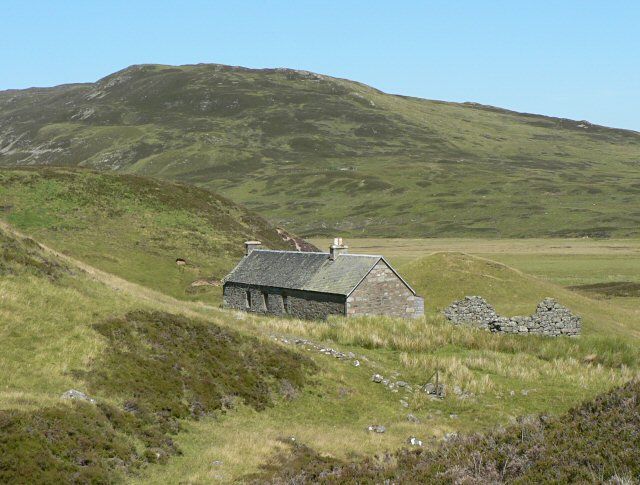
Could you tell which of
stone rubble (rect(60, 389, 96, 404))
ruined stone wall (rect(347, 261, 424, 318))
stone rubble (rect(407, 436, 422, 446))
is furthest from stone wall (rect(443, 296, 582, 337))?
stone rubble (rect(60, 389, 96, 404))

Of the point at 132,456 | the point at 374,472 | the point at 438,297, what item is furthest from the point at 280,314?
the point at 374,472

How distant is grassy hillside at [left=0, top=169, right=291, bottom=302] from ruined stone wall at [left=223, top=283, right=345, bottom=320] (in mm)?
2761

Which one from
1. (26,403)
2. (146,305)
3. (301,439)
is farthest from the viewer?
(146,305)

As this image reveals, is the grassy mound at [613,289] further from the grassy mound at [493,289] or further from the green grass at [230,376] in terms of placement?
the green grass at [230,376]

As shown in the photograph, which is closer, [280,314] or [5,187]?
[280,314]

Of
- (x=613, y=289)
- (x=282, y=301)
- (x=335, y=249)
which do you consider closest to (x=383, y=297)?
(x=335, y=249)

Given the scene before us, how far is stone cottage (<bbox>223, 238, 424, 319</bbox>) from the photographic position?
46.5 m

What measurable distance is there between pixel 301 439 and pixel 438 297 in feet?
120

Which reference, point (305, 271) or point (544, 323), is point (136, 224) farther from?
point (544, 323)

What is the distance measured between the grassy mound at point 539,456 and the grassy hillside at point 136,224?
45.8m

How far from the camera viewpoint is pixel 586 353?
33.6 metres

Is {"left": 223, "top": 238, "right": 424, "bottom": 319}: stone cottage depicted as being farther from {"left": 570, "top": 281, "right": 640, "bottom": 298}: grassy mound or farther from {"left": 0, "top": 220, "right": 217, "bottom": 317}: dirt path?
{"left": 570, "top": 281, "right": 640, "bottom": 298}: grassy mound

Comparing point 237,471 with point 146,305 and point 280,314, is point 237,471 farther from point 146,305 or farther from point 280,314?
point 280,314

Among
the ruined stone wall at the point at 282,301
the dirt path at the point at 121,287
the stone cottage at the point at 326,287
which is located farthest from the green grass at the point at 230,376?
the ruined stone wall at the point at 282,301
